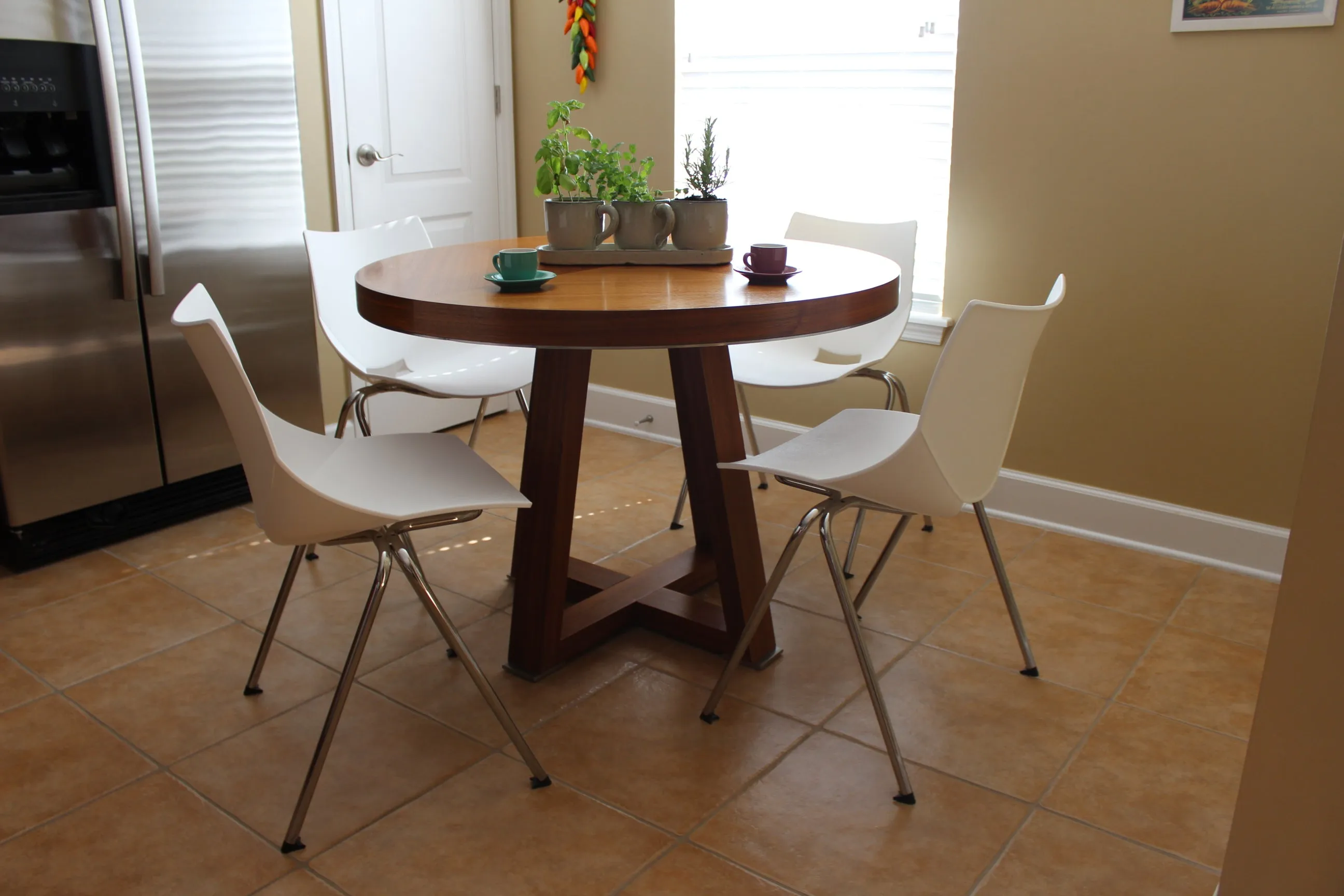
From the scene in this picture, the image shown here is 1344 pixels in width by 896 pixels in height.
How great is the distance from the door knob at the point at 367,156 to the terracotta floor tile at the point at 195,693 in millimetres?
1721

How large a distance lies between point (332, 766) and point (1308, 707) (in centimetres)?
157

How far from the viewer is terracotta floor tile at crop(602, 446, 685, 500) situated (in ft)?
11.3

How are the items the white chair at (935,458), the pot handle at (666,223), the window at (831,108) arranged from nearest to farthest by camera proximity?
the white chair at (935,458), the pot handle at (666,223), the window at (831,108)

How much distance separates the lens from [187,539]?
9.84 ft

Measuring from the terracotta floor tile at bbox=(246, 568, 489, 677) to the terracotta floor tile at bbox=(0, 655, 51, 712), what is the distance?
1.45 ft

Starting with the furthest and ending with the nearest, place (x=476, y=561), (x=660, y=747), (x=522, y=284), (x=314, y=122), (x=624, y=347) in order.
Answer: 1. (x=314, y=122)
2. (x=476, y=561)
3. (x=660, y=747)
4. (x=522, y=284)
5. (x=624, y=347)

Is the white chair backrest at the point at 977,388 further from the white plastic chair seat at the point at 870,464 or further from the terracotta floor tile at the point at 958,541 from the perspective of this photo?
the terracotta floor tile at the point at 958,541

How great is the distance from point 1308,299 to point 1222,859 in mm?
1484

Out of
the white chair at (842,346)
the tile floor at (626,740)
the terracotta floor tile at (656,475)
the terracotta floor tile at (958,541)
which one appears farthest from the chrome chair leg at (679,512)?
the terracotta floor tile at (958,541)

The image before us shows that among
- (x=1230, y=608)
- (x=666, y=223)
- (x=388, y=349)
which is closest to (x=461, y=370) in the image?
(x=388, y=349)

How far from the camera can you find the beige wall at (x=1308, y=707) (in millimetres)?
1283

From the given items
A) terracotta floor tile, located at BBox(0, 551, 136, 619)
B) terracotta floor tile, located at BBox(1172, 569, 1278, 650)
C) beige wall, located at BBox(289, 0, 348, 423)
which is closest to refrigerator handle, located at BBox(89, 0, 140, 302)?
beige wall, located at BBox(289, 0, 348, 423)

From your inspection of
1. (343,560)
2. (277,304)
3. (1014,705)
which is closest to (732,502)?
(1014,705)

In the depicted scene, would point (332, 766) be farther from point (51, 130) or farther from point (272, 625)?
point (51, 130)
